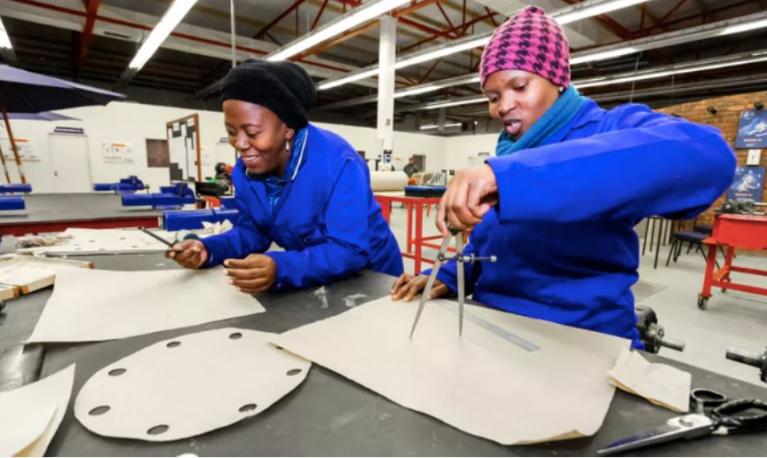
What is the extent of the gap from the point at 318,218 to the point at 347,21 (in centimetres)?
376

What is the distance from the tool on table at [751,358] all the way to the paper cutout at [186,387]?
61cm

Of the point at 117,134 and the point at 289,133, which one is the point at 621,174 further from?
the point at 117,134

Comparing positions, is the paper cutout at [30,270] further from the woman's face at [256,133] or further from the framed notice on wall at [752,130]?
the framed notice on wall at [752,130]

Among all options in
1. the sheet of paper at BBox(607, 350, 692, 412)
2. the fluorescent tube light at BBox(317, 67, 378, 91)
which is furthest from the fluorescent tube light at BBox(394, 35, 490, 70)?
the sheet of paper at BBox(607, 350, 692, 412)

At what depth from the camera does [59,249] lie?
133 centimetres

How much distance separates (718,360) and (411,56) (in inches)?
199

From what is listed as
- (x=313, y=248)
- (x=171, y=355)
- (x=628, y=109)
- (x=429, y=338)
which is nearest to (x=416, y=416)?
(x=429, y=338)

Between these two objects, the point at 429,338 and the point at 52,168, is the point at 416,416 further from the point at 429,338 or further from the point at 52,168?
the point at 52,168

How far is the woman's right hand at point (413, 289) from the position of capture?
2.70 feet

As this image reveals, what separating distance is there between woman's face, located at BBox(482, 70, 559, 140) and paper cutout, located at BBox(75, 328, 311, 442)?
2.31 ft

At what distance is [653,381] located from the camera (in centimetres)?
48

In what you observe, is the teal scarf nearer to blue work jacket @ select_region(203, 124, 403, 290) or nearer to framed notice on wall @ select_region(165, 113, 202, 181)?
blue work jacket @ select_region(203, 124, 403, 290)

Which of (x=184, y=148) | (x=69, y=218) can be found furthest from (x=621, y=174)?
(x=184, y=148)

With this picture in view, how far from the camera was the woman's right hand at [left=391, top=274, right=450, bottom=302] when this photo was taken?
2.70 feet
